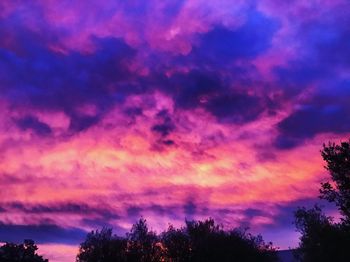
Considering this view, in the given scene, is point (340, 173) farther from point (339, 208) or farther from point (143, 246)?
point (143, 246)

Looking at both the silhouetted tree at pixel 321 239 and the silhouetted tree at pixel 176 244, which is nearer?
the silhouetted tree at pixel 321 239

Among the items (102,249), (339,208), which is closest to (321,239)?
(339,208)

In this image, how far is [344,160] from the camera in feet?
165

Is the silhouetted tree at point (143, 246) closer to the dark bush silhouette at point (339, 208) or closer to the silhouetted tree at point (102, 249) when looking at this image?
the silhouetted tree at point (102, 249)

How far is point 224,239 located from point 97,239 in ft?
72.0

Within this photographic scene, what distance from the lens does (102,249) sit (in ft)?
239

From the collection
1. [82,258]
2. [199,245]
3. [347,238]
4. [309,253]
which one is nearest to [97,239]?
[82,258]

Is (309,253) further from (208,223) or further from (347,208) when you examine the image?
(347,208)

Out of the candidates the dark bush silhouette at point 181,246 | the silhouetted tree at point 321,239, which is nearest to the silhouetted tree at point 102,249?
the dark bush silhouette at point 181,246

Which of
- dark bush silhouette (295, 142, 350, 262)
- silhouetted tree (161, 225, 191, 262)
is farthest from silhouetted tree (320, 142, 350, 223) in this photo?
silhouetted tree (161, 225, 191, 262)

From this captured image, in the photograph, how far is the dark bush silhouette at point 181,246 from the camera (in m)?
65.6

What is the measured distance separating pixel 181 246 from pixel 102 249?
12990 mm

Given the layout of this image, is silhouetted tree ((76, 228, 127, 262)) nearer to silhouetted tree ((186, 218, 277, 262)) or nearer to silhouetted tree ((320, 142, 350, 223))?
silhouetted tree ((186, 218, 277, 262))

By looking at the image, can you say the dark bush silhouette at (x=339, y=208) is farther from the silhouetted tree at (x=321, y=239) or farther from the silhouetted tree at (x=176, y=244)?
the silhouetted tree at (x=176, y=244)
